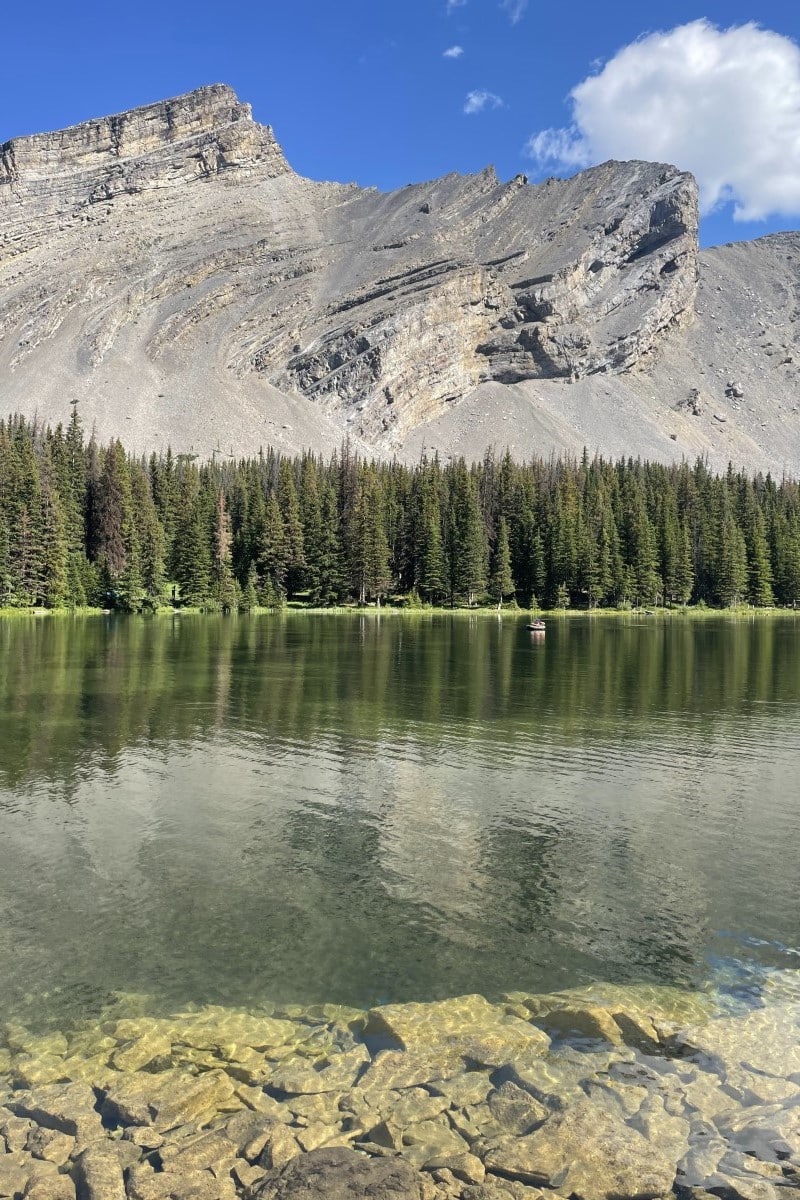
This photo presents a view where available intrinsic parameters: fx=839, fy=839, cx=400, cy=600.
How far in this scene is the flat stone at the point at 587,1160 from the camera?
25.2ft

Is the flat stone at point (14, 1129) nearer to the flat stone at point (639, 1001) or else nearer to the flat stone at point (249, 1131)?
the flat stone at point (249, 1131)

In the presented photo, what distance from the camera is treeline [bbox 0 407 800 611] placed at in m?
108

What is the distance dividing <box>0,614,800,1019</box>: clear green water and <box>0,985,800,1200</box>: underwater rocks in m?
0.90

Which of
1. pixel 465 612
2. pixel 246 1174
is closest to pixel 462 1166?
pixel 246 1174

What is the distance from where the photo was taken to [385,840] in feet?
59.3

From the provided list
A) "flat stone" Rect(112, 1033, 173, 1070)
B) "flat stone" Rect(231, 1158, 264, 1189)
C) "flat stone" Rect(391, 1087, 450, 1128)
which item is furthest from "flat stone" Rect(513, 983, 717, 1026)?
"flat stone" Rect(112, 1033, 173, 1070)

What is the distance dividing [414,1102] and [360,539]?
373ft

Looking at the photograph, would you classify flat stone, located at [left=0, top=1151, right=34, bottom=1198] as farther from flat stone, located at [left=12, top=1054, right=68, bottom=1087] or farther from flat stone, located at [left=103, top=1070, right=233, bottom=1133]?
flat stone, located at [left=12, top=1054, right=68, bottom=1087]

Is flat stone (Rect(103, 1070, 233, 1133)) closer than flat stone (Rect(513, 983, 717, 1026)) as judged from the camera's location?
Yes

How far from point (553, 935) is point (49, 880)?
912 cm

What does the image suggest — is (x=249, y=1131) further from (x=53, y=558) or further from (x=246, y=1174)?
(x=53, y=558)

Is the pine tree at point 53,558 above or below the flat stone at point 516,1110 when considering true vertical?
above

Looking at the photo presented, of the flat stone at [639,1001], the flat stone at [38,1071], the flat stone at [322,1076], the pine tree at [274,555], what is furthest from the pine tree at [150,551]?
the flat stone at [322,1076]

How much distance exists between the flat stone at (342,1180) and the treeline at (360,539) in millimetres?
98003
